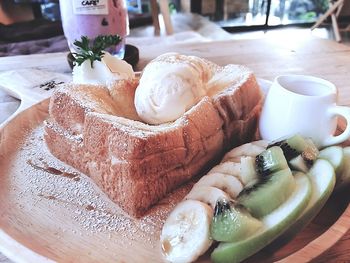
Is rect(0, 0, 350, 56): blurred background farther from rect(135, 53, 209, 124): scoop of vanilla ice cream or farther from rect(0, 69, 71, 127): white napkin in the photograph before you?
rect(135, 53, 209, 124): scoop of vanilla ice cream

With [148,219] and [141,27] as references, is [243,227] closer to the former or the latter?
[148,219]

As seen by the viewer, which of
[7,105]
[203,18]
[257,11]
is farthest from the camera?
[257,11]

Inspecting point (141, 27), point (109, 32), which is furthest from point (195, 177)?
point (141, 27)

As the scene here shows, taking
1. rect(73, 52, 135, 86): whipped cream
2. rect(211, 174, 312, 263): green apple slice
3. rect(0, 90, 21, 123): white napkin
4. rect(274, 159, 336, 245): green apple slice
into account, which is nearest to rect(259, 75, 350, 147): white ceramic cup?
rect(274, 159, 336, 245): green apple slice

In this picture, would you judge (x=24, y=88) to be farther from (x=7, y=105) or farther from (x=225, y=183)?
(x=225, y=183)

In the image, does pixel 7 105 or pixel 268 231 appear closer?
pixel 268 231

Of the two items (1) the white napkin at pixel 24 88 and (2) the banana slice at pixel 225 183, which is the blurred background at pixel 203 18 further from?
(2) the banana slice at pixel 225 183

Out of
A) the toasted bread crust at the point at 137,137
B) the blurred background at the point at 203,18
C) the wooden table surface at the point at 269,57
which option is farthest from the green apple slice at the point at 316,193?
the blurred background at the point at 203,18

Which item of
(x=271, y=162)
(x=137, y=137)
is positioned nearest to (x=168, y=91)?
(x=137, y=137)
